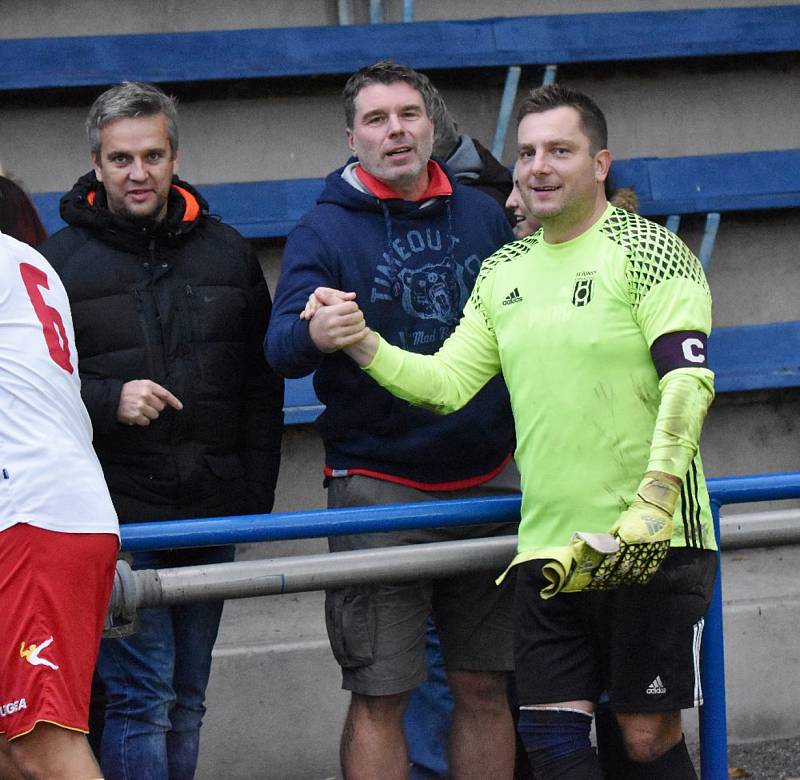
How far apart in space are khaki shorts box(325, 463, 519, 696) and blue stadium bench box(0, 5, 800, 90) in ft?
7.68

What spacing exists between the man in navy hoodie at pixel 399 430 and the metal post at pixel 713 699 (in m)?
0.53

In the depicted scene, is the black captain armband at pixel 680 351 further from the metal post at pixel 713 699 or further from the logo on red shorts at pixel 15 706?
the logo on red shorts at pixel 15 706

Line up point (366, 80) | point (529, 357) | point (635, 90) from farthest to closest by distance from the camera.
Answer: point (635, 90) < point (366, 80) < point (529, 357)

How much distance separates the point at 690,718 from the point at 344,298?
1268 mm

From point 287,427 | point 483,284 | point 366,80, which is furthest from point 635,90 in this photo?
point 483,284

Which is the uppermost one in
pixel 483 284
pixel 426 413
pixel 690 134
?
pixel 690 134

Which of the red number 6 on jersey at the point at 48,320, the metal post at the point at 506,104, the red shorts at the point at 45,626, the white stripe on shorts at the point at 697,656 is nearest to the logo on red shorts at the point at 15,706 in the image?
the red shorts at the point at 45,626

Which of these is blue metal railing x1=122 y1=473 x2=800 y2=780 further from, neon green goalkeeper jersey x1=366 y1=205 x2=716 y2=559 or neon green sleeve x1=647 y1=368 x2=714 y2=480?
neon green sleeve x1=647 y1=368 x2=714 y2=480

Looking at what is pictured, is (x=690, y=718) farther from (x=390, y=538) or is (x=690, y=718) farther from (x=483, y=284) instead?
(x=483, y=284)

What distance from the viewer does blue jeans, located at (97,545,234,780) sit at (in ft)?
9.67

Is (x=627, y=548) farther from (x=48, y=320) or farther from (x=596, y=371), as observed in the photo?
(x=48, y=320)

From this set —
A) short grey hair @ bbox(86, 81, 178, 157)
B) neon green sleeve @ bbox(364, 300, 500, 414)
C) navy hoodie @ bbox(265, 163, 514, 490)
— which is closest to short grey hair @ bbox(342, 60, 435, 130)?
navy hoodie @ bbox(265, 163, 514, 490)

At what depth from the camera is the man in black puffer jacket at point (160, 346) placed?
10.1ft

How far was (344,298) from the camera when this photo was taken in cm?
271
